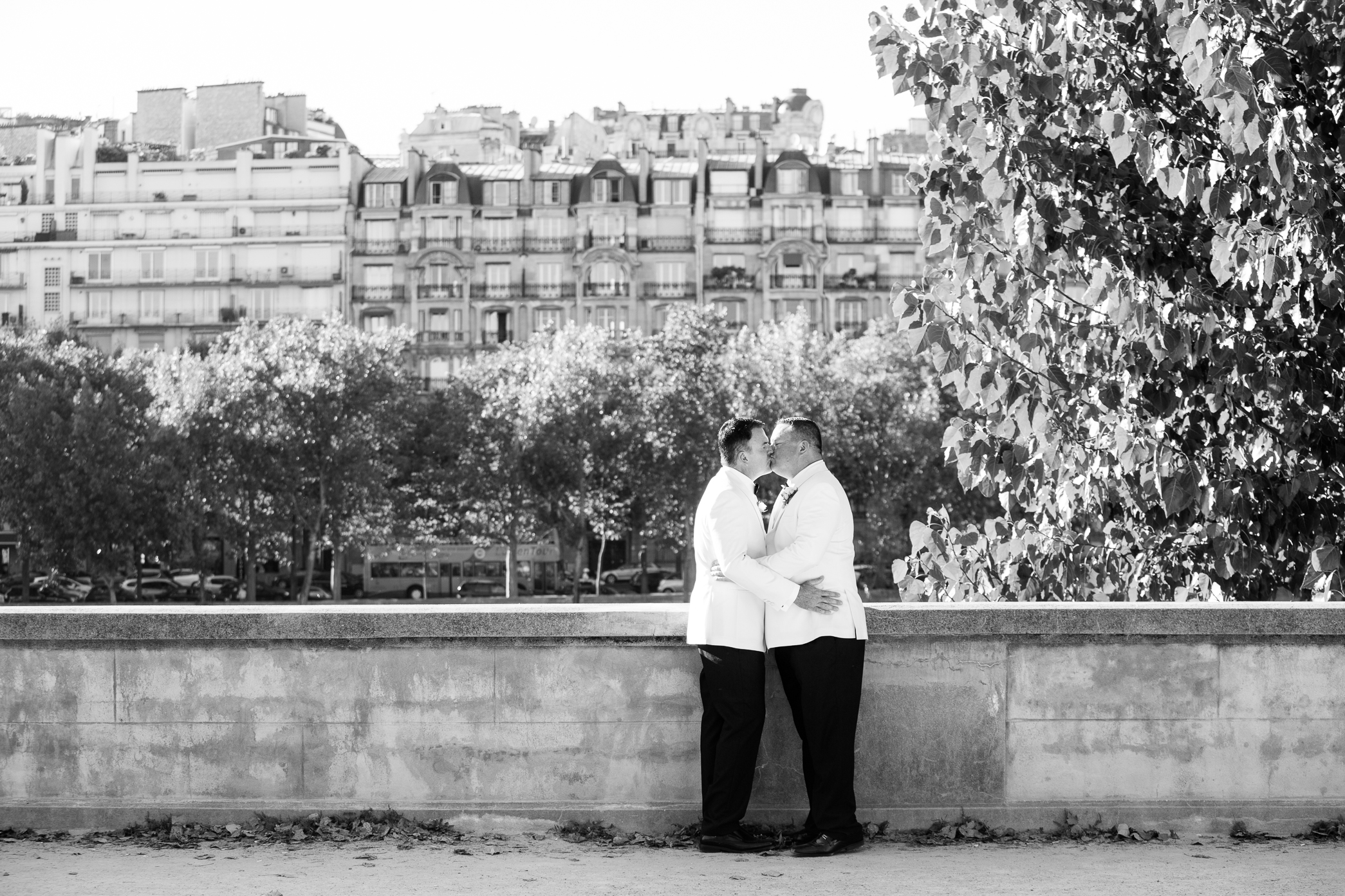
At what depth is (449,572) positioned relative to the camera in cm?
6719

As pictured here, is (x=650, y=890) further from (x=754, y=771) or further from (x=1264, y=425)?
(x=1264, y=425)

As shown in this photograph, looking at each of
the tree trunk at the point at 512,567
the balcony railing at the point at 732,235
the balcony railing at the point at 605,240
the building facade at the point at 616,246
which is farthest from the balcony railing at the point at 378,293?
the tree trunk at the point at 512,567

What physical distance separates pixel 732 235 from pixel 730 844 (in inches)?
2945

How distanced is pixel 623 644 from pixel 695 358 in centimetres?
4590

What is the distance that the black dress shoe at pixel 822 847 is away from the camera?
6.85 metres

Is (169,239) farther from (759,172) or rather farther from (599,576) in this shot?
(599,576)

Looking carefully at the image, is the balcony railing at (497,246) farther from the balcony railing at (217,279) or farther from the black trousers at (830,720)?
the black trousers at (830,720)

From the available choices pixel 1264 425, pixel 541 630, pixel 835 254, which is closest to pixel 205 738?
pixel 541 630

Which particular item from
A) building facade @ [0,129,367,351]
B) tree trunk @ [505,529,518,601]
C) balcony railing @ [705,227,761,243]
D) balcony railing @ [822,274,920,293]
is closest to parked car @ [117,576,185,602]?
tree trunk @ [505,529,518,601]

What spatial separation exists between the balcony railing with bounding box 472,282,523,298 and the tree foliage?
233ft

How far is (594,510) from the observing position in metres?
55.3

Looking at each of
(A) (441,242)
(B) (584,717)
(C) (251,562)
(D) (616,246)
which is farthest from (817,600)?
(A) (441,242)

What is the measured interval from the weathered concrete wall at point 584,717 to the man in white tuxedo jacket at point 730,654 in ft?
1.29

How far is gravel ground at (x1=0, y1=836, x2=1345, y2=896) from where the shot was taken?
629 cm
